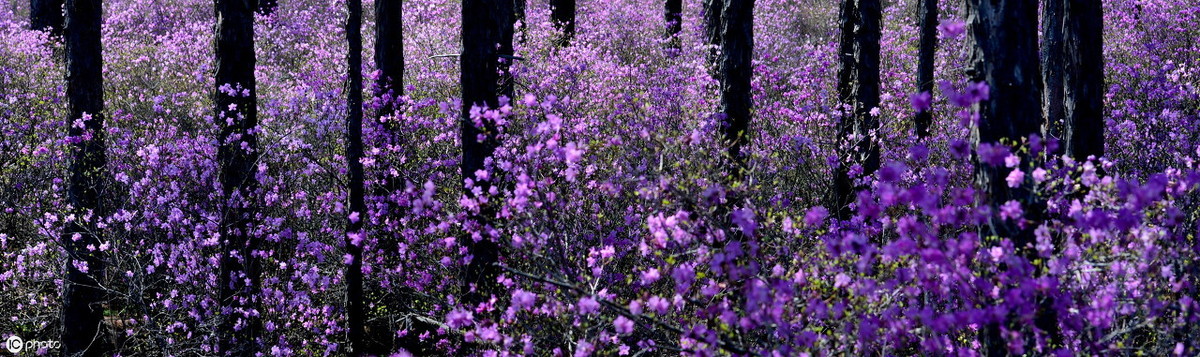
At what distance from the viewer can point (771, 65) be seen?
53.0ft

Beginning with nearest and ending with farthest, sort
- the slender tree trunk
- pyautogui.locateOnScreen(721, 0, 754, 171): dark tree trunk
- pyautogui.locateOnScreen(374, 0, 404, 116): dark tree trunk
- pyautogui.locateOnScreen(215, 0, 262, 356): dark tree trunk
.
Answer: pyautogui.locateOnScreen(215, 0, 262, 356): dark tree trunk → pyautogui.locateOnScreen(721, 0, 754, 171): dark tree trunk → the slender tree trunk → pyautogui.locateOnScreen(374, 0, 404, 116): dark tree trunk

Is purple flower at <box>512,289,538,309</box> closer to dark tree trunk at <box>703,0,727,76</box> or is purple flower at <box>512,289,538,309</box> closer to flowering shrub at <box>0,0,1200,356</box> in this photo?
flowering shrub at <box>0,0,1200,356</box>

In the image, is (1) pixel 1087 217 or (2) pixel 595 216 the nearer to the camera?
(1) pixel 1087 217

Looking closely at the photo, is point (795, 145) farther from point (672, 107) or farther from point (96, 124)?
point (96, 124)

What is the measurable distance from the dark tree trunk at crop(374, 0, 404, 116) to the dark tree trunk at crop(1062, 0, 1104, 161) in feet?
21.8

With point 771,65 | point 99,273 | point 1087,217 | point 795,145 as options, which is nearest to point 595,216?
point 795,145

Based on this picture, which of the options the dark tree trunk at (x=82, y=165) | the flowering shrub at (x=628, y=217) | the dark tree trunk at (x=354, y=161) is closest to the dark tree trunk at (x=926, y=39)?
the flowering shrub at (x=628, y=217)

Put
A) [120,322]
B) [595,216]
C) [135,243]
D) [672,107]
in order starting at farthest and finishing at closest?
[672,107] → [120,322] → [135,243] → [595,216]

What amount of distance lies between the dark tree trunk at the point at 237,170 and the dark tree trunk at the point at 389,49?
2.22 m

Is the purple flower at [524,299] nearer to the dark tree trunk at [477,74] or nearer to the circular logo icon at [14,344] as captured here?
the dark tree trunk at [477,74]

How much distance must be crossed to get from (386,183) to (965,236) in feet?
20.5

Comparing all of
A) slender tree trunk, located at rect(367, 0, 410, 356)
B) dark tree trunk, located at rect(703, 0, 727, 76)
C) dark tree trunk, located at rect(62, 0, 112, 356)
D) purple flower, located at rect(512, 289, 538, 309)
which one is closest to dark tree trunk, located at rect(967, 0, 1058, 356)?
purple flower, located at rect(512, 289, 538, 309)

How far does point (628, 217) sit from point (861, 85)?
464cm

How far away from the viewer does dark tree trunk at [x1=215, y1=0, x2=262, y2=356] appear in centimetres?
693
